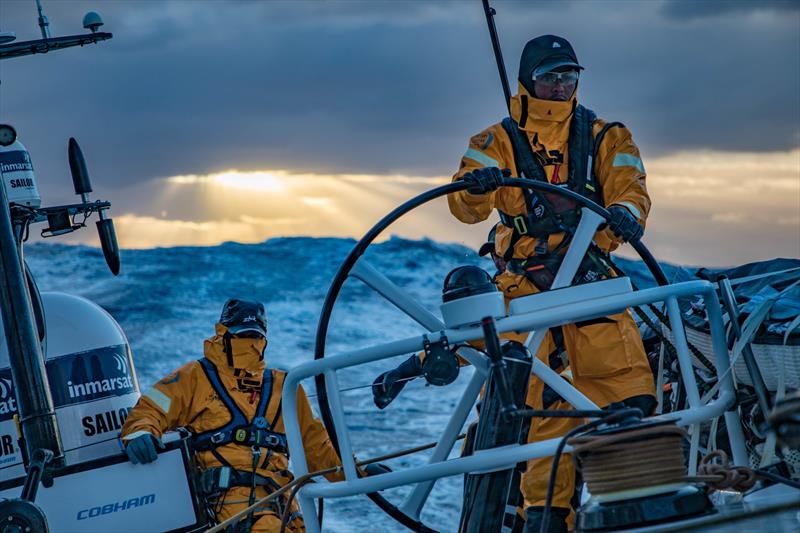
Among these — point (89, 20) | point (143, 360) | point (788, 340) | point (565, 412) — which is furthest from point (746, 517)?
point (143, 360)

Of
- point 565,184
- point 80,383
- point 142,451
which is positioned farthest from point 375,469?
point 80,383

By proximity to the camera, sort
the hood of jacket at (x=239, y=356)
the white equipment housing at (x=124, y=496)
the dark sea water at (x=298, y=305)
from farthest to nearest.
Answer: the dark sea water at (x=298, y=305) → the hood of jacket at (x=239, y=356) → the white equipment housing at (x=124, y=496)

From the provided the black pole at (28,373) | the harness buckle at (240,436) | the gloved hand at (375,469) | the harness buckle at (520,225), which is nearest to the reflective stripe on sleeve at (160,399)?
the harness buckle at (240,436)

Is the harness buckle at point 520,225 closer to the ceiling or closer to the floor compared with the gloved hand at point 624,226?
closer to the ceiling

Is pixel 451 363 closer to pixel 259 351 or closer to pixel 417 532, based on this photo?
pixel 417 532

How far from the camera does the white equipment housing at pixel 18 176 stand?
5367 millimetres

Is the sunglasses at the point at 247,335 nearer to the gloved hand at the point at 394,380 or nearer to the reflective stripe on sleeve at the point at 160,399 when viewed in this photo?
the reflective stripe on sleeve at the point at 160,399

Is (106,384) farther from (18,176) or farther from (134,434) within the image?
(18,176)

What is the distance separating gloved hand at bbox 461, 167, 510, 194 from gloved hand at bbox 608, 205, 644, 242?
A: 43 cm

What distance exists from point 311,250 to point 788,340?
17.4 m

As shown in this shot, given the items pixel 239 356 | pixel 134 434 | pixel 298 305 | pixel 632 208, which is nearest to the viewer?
pixel 632 208

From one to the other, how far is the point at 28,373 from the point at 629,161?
8.42 feet

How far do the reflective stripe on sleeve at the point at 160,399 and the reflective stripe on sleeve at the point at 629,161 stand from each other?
7.51 feet

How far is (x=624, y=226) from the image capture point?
3.50 metres
